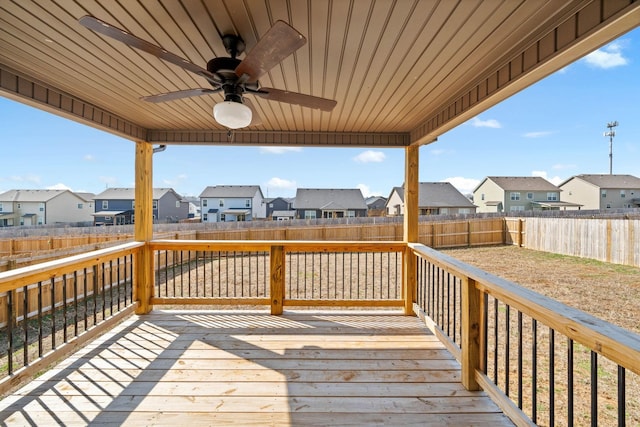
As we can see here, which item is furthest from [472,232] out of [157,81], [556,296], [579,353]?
[157,81]

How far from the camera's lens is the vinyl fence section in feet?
28.3

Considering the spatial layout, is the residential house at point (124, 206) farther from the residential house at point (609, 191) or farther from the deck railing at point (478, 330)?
the residential house at point (609, 191)

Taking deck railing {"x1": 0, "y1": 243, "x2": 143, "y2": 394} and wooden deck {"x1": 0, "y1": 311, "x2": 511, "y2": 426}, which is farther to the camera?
deck railing {"x1": 0, "y1": 243, "x2": 143, "y2": 394}

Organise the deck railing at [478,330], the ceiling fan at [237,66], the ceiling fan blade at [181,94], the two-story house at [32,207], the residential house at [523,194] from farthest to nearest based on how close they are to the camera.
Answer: the two-story house at [32,207], the residential house at [523,194], the ceiling fan blade at [181,94], the ceiling fan at [237,66], the deck railing at [478,330]

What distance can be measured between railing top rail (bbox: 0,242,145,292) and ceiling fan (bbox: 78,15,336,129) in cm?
156

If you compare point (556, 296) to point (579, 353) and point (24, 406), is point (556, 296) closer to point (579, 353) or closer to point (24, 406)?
point (579, 353)

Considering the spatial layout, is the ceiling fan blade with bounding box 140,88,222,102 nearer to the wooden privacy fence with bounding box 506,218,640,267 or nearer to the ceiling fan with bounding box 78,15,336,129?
the ceiling fan with bounding box 78,15,336,129

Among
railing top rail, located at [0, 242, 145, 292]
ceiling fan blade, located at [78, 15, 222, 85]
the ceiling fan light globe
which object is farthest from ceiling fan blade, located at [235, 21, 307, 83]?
railing top rail, located at [0, 242, 145, 292]

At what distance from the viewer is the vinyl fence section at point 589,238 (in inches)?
340

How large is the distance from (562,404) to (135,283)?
4764 millimetres

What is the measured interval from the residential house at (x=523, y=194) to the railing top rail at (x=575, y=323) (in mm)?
29806

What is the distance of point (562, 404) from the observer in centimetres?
282

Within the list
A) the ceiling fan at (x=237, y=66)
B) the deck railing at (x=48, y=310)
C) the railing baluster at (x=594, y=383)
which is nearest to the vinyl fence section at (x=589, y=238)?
the railing baluster at (x=594, y=383)

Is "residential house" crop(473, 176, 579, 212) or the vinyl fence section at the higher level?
"residential house" crop(473, 176, 579, 212)
